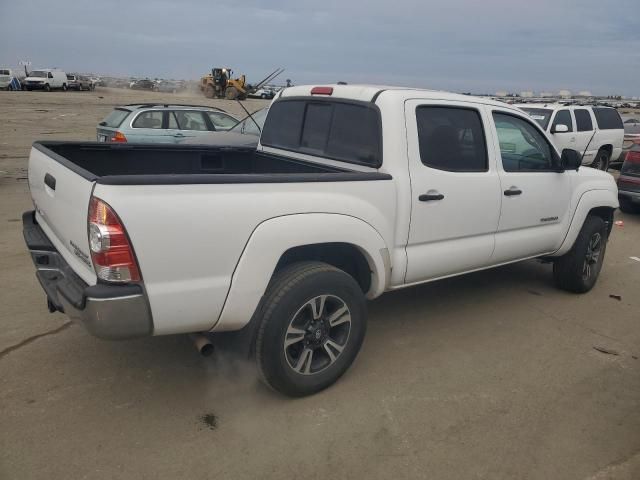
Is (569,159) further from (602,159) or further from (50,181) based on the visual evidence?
(602,159)

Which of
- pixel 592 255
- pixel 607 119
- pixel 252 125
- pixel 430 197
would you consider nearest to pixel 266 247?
pixel 430 197

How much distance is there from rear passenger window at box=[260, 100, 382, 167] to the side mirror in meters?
2.05

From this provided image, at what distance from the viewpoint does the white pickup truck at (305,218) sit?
8.56 ft

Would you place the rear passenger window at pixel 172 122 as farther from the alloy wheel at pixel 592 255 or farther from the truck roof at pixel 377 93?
the alloy wheel at pixel 592 255

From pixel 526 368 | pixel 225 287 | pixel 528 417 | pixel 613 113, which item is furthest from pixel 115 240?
pixel 613 113

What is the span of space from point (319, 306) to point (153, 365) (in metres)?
1.31

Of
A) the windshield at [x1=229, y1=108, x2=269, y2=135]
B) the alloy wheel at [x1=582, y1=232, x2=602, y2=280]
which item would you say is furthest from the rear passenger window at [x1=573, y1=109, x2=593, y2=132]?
the alloy wheel at [x1=582, y1=232, x2=602, y2=280]

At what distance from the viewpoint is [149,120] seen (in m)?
10.7

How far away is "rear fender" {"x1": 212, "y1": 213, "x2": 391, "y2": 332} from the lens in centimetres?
288

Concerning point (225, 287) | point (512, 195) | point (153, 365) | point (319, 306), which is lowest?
point (153, 365)

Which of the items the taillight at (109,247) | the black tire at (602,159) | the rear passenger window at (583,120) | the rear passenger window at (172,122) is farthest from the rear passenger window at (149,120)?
the black tire at (602,159)

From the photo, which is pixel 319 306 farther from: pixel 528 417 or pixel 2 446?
pixel 2 446

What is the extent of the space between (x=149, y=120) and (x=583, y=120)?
9997mm

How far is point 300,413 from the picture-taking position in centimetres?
→ 323
